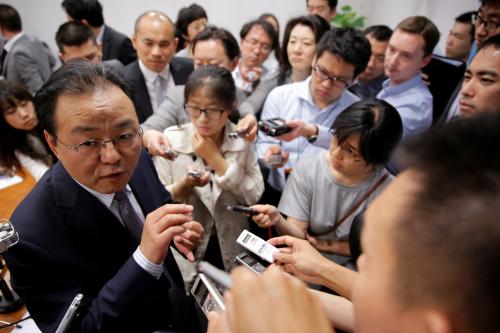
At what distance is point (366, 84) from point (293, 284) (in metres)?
2.70

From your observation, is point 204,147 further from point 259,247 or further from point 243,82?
point 243,82

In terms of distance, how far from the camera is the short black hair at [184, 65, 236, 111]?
1588 mm

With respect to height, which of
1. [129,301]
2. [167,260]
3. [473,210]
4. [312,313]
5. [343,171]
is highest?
[473,210]

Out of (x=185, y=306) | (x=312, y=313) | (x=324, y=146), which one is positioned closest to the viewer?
(x=312, y=313)

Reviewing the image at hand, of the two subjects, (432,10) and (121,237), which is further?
(432,10)

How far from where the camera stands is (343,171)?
1.50 meters

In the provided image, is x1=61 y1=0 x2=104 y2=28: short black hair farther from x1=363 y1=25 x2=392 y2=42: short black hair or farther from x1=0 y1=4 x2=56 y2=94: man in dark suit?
x1=363 y1=25 x2=392 y2=42: short black hair

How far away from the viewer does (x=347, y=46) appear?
1888 mm

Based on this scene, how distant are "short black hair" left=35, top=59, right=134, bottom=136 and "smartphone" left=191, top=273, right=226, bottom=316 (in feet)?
1.94

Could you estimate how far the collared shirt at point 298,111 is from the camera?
210 cm

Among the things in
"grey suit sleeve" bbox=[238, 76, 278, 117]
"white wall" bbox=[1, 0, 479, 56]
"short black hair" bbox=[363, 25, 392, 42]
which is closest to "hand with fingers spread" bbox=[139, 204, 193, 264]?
"grey suit sleeve" bbox=[238, 76, 278, 117]

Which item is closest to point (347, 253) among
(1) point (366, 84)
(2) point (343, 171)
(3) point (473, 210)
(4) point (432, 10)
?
(2) point (343, 171)

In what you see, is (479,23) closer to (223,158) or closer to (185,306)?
(223,158)

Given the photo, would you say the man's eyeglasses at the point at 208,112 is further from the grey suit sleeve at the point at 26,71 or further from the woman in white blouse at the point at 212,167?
the grey suit sleeve at the point at 26,71
